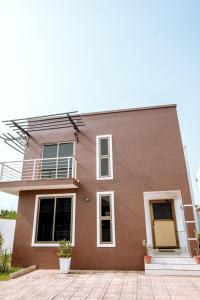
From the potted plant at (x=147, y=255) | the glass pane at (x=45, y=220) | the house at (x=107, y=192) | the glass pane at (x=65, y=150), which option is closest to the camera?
the potted plant at (x=147, y=255)

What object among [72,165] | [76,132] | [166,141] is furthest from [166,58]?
[72,165]

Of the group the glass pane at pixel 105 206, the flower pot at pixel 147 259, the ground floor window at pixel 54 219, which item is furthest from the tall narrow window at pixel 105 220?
the flower pot at pixel 147 259

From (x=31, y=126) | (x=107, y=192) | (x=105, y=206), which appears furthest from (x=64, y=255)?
(x=31, y=126)

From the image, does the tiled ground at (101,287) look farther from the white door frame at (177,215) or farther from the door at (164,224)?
the door at (164,224)

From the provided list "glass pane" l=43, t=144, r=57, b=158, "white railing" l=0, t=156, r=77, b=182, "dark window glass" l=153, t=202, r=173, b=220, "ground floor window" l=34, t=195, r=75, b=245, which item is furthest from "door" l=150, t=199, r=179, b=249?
"glass pane" l=43, t=144, r=57, b=158

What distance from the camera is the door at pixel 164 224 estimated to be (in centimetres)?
821

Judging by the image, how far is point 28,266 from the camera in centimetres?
797

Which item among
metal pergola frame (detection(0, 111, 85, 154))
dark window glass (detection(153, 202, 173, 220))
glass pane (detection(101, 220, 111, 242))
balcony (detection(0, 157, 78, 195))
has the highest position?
metal pergola frame (detection(0, 111, 85, 154))

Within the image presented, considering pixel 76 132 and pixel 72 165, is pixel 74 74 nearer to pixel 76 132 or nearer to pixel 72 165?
pixel 76 132

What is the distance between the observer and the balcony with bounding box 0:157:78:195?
8.23 meters

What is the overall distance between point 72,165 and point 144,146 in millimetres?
3215

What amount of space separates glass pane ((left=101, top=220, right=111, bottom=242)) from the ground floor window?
1220 millimetres

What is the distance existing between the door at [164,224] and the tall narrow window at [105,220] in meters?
1.88

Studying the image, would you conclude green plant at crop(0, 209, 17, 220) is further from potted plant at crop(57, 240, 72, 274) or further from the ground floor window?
potted plant at crop(57, 240, 72, 274)
